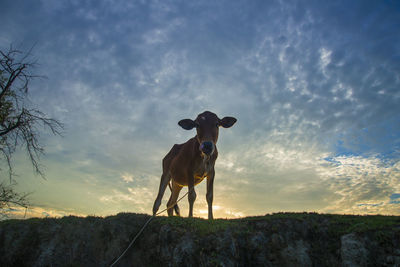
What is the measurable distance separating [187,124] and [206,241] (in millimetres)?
5082

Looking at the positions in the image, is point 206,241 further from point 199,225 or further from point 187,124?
point 187,124

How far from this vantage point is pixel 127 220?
19.0 feet

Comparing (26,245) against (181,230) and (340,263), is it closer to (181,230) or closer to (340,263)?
(181,230)

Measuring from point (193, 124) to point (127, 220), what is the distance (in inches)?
170

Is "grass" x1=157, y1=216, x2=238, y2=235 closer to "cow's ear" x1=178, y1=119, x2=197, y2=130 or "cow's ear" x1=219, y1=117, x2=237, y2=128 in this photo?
"cow's ear" x1=178, y1=119, x2=197, y2=130

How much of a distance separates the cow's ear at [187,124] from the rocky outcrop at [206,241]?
401 centimetres

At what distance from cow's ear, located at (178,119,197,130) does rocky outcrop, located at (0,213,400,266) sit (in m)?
4.01

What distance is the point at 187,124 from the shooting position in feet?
29.3

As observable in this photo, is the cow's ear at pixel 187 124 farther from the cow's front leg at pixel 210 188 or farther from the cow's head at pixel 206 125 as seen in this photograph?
the cow's front leg at pixel 210 188

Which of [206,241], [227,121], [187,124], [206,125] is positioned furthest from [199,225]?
[227,121]

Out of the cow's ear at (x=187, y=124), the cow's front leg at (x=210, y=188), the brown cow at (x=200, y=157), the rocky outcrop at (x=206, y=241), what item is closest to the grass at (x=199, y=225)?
the rocky outcrop at (x=206, y=241)

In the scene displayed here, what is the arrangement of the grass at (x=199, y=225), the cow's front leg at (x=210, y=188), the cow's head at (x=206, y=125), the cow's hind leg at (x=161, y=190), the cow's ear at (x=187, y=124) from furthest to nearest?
the cow's hind leg at (x=161, y=190) < the cow's ear at (x=187, y=124) < the cow's front leg at (x=210, y=188) < the cow's head at (x=206, y=125) < the grass at (x=199, y=225)

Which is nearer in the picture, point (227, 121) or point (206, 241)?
point (206, 241)

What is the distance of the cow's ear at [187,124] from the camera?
29.1 ft
